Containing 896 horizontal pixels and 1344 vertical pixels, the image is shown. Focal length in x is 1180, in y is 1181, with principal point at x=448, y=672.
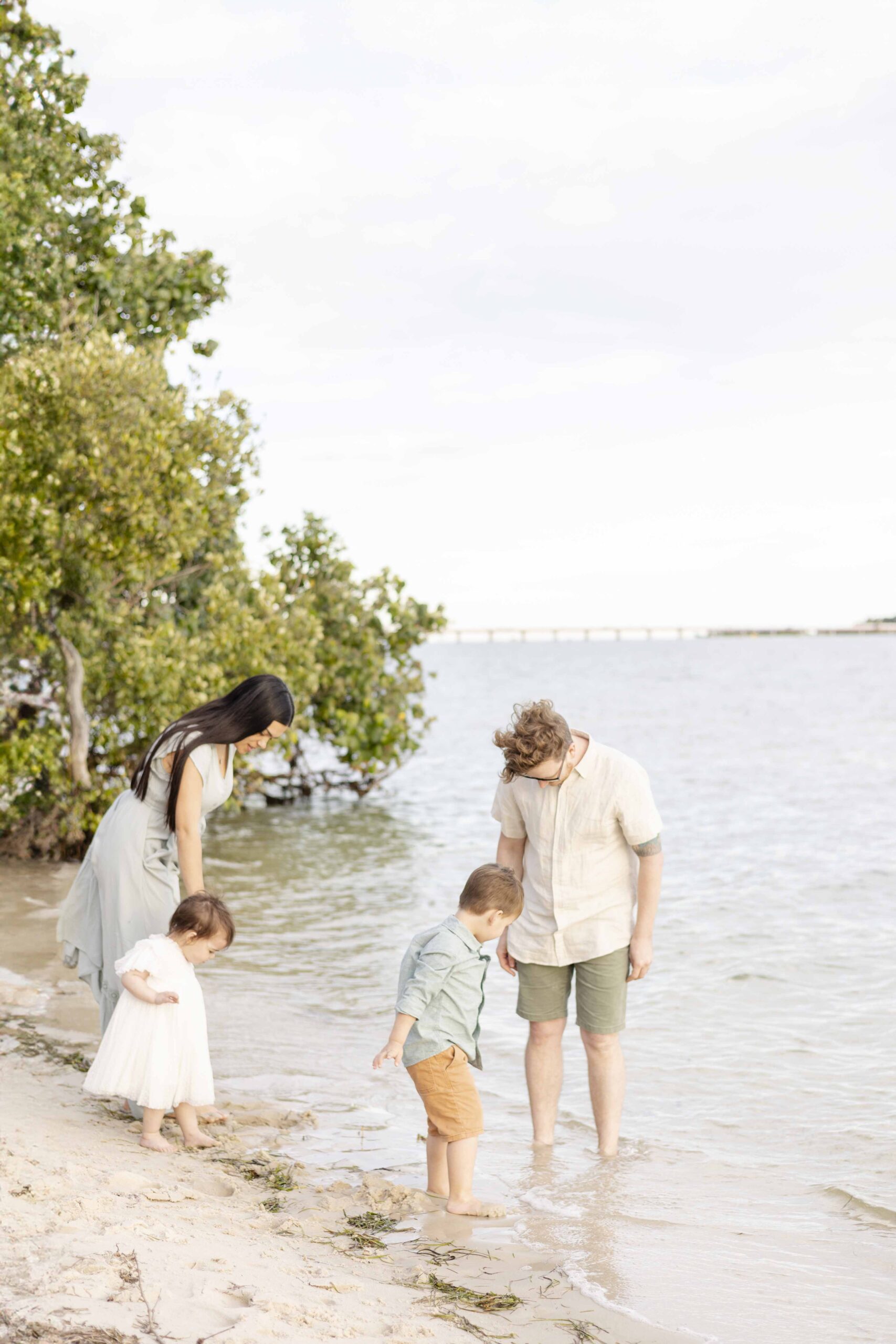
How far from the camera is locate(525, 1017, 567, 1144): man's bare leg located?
5316 mm

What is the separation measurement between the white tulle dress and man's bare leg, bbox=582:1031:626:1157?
5.54 ft

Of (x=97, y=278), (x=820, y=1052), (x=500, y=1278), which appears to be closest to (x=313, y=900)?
(x=820, y=1052)

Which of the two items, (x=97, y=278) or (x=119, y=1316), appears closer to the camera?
(x=119, y=1316)

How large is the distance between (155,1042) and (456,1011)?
1.28 m

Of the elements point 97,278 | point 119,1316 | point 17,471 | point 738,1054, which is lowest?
point 738,1054

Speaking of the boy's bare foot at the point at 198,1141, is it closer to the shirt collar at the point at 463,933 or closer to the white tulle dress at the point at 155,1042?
the white tulle dress at the point at 155,1042

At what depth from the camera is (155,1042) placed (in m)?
4.85

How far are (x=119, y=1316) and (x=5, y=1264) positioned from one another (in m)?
0.47

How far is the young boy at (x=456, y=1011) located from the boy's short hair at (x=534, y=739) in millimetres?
447

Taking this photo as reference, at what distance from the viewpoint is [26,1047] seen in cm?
638

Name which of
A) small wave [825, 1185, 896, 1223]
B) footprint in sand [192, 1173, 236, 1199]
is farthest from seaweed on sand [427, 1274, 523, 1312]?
small wave [825, 1185, 896, 1223]

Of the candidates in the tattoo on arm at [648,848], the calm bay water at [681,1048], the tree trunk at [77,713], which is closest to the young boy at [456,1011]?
the calm bay water at [681,1048]

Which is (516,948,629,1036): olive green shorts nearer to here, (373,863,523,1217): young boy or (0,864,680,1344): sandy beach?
(373,863,523,1217): young boy

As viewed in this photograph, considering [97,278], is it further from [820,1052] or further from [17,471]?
[820,1052]
